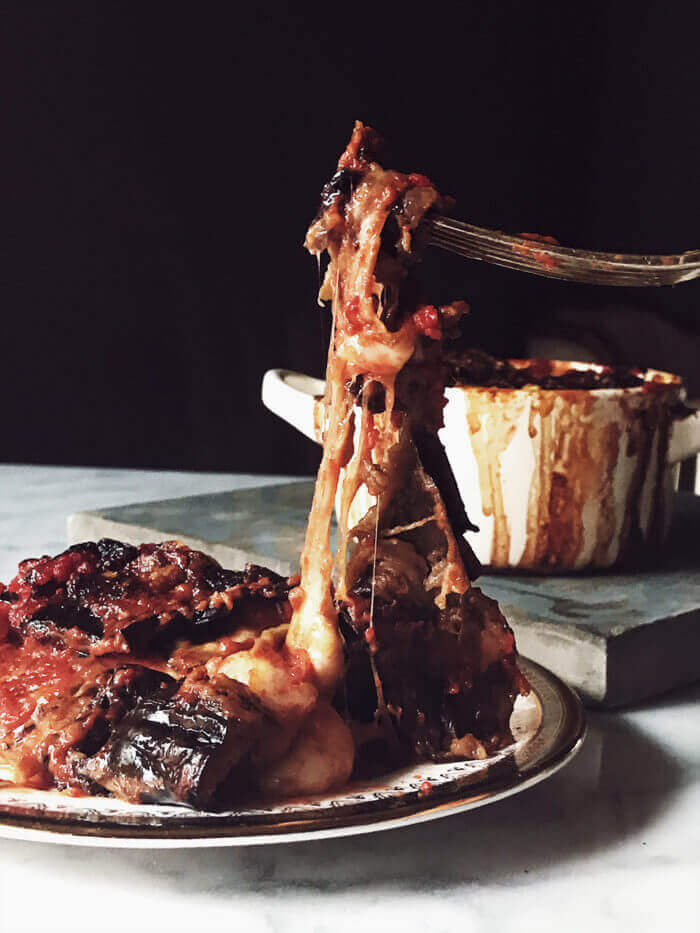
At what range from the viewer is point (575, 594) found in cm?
133

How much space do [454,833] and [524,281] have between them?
3681 mm

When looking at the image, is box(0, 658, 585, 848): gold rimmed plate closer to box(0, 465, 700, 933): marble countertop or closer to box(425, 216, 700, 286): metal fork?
box(0, 465, 700, 933): marble countertop

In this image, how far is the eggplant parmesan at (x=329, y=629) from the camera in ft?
2.69

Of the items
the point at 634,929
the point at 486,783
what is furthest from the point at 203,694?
the point at 634,929

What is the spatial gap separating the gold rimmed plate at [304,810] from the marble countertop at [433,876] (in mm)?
53

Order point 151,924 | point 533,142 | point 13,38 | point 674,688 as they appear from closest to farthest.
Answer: point 151,924
point 674,688
point 13,38
point 533,142

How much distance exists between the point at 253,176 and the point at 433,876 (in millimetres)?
3341

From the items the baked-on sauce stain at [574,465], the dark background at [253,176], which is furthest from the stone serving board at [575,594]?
the dark background at [253,176]

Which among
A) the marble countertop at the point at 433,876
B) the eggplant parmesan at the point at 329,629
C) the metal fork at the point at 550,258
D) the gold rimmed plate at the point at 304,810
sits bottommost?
the marble countertop at the point at 433,876

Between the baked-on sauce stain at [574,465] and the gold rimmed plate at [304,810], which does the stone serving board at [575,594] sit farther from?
the gold rimmed plate at [304,810]

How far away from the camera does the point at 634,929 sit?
0.75m

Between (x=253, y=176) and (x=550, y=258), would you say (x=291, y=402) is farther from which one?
(x=253, y=176)

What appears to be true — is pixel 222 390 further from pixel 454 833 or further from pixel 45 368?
pixel 454 833

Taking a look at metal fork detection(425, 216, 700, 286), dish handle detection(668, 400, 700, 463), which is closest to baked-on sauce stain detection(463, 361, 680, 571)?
dish handle detection(668, 400, 700, 463)
